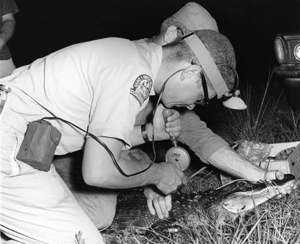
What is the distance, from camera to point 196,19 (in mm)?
3158

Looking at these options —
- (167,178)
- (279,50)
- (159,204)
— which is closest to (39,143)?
(167,178)

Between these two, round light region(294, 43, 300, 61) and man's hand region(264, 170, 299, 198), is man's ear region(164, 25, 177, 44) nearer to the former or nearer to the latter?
round light region(294, 43, 300, 61)

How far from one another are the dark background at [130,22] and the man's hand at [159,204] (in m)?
6.39

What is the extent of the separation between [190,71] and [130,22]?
28.3ft

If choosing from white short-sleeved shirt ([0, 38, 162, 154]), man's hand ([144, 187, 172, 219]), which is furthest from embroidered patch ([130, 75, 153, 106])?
man's hand ([144, 187, 172, 219])

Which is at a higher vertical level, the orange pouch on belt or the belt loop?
the belt loop

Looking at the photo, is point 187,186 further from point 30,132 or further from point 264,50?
point 264,50

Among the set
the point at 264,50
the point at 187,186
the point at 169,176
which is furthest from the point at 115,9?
the point at 169,176

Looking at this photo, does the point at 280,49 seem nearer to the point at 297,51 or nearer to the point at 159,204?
the point at 297,51

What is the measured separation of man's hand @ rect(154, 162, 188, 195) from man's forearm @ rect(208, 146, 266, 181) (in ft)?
1.77

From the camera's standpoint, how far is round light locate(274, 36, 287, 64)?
3.15 metres

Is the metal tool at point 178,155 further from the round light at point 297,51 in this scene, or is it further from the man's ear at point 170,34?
the round light at point 297,51

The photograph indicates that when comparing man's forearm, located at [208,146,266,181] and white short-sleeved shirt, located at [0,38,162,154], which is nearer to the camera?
white short-sleeved shirt, located at [0,38,162,154]

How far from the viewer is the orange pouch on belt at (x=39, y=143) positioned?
2465mm
